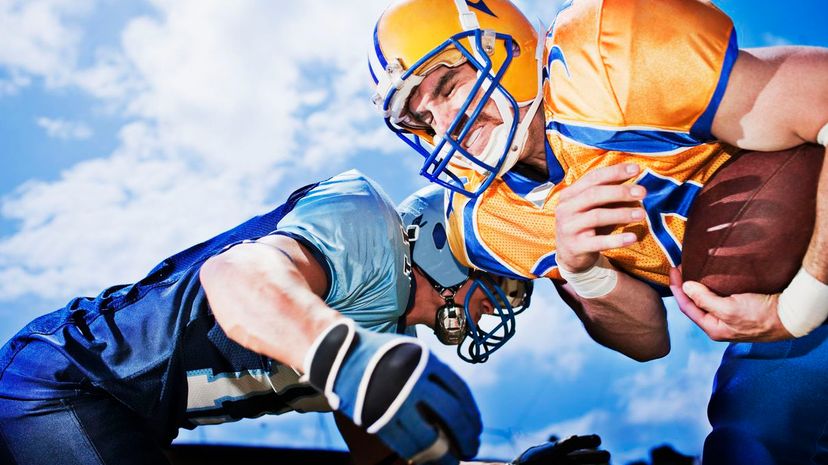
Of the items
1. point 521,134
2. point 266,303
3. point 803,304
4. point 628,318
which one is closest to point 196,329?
point 266,303

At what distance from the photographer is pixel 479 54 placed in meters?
1.51

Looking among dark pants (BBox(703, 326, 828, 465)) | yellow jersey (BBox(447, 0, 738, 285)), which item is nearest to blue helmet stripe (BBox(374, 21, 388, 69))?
yellow jersey (BBox(447, 0, 738, 285))

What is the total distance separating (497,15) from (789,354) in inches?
49.5

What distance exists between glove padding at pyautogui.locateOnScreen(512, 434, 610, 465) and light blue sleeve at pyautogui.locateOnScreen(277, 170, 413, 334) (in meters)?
0.64

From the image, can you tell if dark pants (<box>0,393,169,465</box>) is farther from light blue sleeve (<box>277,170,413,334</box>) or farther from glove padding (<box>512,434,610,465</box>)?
glove padding (<box>512,434,610,465</box>)

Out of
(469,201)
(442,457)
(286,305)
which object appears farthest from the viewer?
(469,201)

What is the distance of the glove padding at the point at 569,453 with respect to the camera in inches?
72.4

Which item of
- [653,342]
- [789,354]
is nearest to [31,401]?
[653,342]

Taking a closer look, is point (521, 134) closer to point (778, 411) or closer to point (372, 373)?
point (372, 373)

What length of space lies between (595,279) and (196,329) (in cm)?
96

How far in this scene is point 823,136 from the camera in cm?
104

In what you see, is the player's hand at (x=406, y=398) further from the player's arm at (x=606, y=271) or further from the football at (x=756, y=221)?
the football at (x=756, y=221)

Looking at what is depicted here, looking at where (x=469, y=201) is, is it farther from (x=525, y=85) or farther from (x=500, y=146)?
(x=525, y=85)

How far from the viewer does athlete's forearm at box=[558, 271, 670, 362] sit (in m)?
1.60
